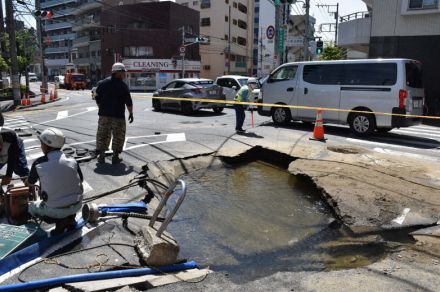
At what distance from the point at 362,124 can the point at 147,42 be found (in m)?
43.5

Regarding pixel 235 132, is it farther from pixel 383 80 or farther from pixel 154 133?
pixel 383 80

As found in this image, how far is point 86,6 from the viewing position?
70125 mm

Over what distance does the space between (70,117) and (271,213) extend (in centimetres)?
1274

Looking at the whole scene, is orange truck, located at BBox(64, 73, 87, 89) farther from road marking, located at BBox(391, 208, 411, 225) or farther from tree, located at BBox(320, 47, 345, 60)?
road marking, located at BBox(391, 208, 411, 225)

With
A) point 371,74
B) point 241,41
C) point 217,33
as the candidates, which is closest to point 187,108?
point 371,74

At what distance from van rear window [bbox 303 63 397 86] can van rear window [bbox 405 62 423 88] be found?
0.38 meters

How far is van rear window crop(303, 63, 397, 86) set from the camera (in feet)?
36.8

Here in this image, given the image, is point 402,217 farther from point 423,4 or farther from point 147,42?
point 147,42

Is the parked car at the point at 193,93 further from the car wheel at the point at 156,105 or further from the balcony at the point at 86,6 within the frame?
the balcony at the point at 86,6

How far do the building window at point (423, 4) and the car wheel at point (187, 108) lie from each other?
11803 millimetres

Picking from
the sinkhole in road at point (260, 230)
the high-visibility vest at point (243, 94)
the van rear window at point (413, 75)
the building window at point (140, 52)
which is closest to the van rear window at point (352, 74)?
the van rear window at point (413, 75)

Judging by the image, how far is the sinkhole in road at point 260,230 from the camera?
4.48 m

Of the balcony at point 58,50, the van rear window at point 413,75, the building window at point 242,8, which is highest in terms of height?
the building window at point 242,8

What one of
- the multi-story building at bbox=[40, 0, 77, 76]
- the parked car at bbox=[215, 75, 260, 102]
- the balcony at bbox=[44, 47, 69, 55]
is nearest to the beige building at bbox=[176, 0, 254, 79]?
the multi-story building at bbox=[40, 0, 77, 76]
